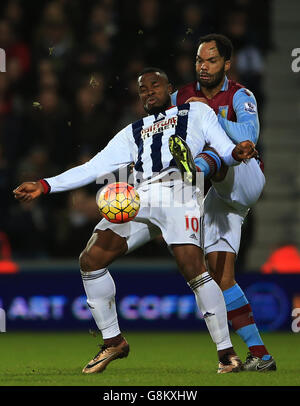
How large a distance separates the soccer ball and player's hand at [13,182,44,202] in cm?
39

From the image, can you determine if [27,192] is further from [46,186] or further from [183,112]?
[183,112]

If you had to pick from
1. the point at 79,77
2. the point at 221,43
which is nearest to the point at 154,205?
the point at 221,43

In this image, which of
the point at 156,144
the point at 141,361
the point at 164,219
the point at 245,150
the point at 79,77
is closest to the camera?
the point at 245,150

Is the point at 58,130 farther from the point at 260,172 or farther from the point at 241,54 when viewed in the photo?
the point at 260,172

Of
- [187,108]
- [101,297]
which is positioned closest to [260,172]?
[187,108]

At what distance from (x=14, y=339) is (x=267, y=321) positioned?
2.24m

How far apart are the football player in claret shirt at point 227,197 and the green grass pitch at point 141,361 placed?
0.35 m

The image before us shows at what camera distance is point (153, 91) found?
6191mm

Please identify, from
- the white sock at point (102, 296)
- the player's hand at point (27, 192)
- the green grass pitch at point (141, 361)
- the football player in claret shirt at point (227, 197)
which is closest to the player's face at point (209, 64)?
the football player in claret shirt at point (227, 197)

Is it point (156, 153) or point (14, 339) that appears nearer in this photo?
point (156, 153)

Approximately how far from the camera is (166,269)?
9.68m

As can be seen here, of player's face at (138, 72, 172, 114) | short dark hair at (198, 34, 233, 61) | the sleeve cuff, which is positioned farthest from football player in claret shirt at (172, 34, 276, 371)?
the sleeve cuff

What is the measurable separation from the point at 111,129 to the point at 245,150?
458 centimetres

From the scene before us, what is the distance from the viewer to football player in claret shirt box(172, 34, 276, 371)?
618 centimetres
